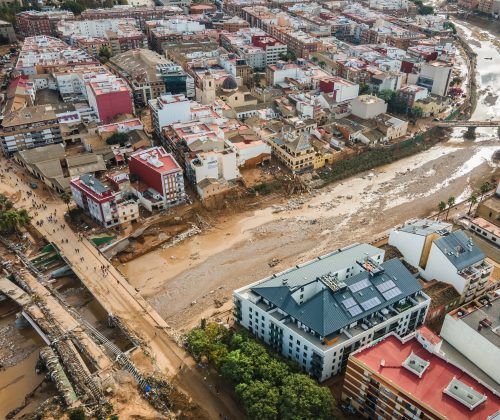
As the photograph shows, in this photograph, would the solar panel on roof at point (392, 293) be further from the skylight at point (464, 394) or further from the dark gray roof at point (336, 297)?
the skylight at point (464, 394)

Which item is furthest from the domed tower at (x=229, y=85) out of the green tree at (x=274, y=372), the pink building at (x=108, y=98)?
the green tree at (x=274, y=372)

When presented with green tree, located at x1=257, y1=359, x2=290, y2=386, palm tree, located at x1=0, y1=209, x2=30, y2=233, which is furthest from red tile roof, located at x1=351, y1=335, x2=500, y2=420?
palm tree, located at x1=0, y1=209, x2=30, y2=233

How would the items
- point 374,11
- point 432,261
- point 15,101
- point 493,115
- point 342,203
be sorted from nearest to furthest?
point 432,261 < point 342,203 < point 15,101 < point 493,115 < point 374,11

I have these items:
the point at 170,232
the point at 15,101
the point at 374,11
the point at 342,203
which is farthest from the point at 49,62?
the point at 374,11

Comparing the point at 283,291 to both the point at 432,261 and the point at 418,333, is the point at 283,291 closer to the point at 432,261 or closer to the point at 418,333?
the point at 418,333

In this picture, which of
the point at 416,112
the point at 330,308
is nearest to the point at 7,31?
the point at 416,112
